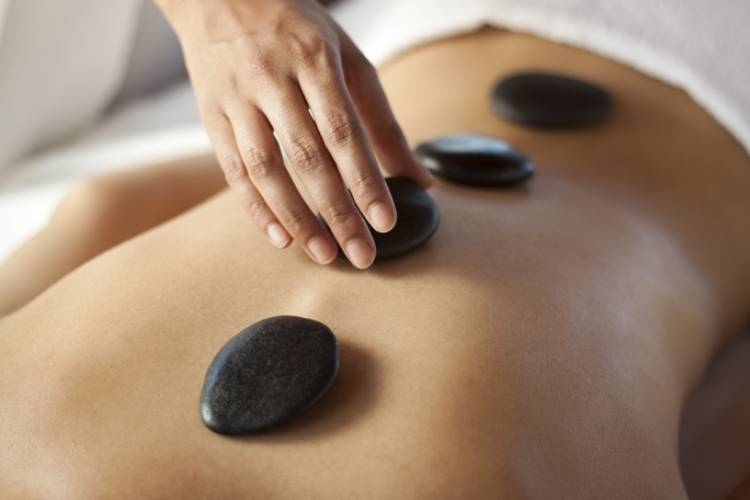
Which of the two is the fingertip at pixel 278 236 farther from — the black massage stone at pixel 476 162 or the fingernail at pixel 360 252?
the black massage stone at pixel 476 162

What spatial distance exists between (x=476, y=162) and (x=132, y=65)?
38.7 inches

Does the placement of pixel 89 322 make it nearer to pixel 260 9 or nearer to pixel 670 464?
pixel 260 9

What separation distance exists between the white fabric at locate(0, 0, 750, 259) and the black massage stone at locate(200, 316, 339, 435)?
22.2 inches

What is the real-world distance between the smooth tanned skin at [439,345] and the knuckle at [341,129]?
0.42 ft

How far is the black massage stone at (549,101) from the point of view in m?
1.16

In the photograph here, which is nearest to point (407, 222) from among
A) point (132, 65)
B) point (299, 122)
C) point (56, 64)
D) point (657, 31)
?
point (299, 122)

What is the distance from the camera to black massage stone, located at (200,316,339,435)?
690 millimetres

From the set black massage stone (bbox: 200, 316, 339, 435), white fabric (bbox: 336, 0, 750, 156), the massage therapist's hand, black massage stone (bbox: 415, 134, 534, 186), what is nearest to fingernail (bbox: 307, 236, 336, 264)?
the massage therapist's hand

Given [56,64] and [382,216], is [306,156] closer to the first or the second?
[382,216]

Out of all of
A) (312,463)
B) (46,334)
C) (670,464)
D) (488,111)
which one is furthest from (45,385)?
(488,111)

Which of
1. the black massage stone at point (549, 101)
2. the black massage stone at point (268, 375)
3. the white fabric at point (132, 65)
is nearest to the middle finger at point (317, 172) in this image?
the black massage stone at point (268, 375)

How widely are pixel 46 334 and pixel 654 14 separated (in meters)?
0.94

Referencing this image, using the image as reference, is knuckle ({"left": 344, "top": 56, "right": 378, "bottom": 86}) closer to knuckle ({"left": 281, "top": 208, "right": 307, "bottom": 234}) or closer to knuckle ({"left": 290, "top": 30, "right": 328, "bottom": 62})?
knuckle ({"left": 290, "top": 30, "right": 328, "bottom": 62})

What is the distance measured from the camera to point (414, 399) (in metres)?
0.71
